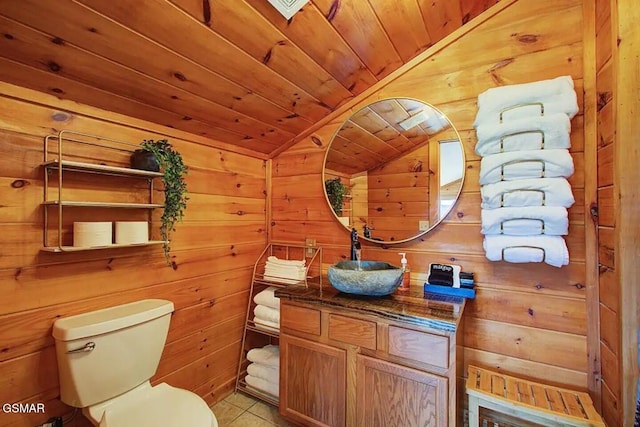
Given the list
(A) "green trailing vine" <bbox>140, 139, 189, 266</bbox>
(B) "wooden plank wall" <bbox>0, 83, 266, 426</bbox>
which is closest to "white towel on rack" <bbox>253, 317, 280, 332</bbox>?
(B) "wooden plank wall" <bbox>0, 83, 266, 426</bbox>

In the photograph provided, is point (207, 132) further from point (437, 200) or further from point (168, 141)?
point (437, 200)

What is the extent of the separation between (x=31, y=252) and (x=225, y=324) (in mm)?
1184

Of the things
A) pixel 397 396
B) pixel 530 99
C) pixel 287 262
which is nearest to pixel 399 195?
pixel 530 99

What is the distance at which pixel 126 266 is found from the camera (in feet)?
5.03

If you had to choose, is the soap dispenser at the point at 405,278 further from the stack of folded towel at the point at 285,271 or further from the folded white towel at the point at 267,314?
the folded white towel at the point at 267,314

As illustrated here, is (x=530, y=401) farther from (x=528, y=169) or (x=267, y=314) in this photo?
(x=267, y=314)

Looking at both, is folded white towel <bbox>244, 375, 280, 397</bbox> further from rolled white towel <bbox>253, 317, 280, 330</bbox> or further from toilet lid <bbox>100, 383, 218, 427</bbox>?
toilet lid <bbox>100, 383, 218, 427</bbox>

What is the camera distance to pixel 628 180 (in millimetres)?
1129

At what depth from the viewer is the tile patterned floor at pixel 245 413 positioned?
5.91 ft

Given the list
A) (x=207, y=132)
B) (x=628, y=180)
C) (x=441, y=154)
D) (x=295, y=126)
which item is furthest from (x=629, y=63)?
(x=207, y=132)

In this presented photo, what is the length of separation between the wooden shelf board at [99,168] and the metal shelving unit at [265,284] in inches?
41.4

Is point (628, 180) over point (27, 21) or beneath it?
beneath

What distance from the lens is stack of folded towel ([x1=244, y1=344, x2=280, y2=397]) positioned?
1.95 metres

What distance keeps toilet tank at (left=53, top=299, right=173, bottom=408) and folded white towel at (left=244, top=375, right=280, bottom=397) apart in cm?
75
